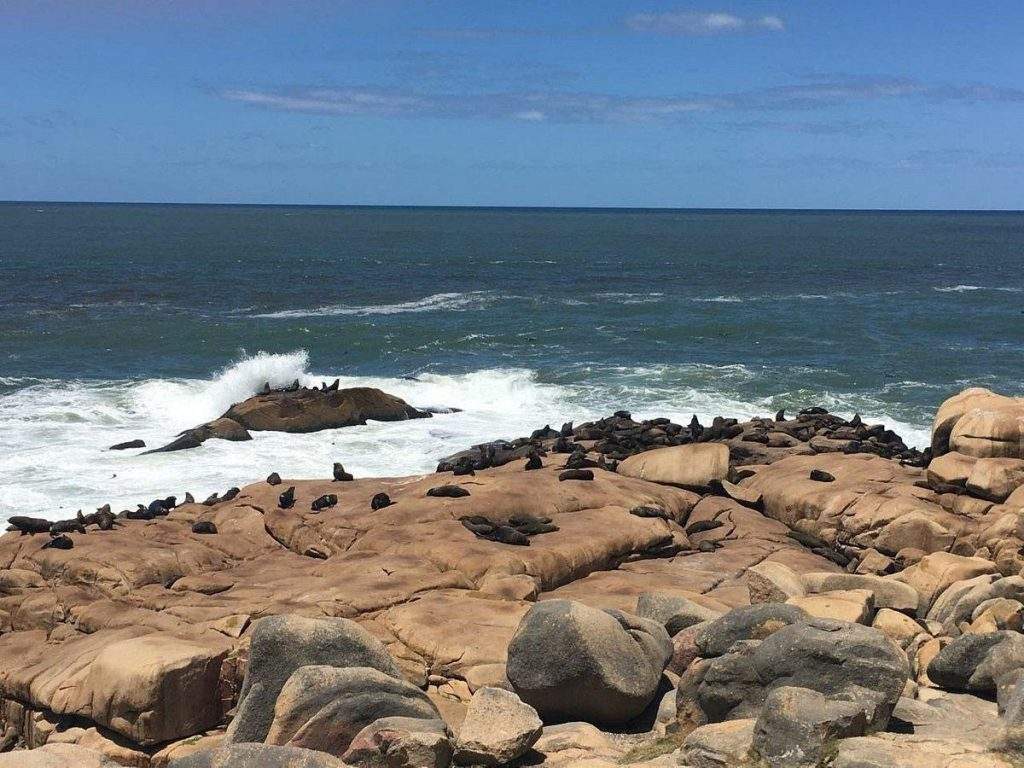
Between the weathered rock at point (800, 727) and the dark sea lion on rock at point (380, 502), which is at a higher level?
the weathered rock at point (800, 727)

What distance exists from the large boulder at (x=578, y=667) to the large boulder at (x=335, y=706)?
1202mm

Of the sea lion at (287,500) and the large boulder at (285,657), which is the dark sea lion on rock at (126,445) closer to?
the sea lion at (287,500)

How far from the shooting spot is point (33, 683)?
13953 mm

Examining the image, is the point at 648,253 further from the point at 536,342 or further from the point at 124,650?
the point at 124,650

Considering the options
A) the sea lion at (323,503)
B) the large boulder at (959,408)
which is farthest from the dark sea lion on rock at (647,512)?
the large boulder at (959,408)

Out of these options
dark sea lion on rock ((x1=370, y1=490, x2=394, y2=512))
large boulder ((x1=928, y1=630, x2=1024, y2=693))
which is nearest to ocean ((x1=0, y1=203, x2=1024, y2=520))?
dark sea lion on rock ((x1=370, y1=490, x2=394, y2=512))

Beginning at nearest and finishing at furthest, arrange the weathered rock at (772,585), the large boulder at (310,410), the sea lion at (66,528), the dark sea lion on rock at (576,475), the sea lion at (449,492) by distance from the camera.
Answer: the weathered rock at (772,585) → the sea lion at (66,528) → the sea lion at (449,492) → the dark sea lion on rock at (576,475) → the large boulder at (310,410)

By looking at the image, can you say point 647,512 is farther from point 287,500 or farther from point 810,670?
point 810,670

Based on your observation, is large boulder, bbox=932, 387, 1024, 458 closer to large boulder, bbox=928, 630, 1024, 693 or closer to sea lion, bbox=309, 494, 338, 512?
large boulder, bbox=928, 630, 1024, 693

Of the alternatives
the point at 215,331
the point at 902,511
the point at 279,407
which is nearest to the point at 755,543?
the point at 902,511

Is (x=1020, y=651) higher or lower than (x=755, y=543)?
higher

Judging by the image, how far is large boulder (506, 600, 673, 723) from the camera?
38.6ft

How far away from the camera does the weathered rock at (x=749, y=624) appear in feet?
39.0

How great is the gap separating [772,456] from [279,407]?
15134 mm
